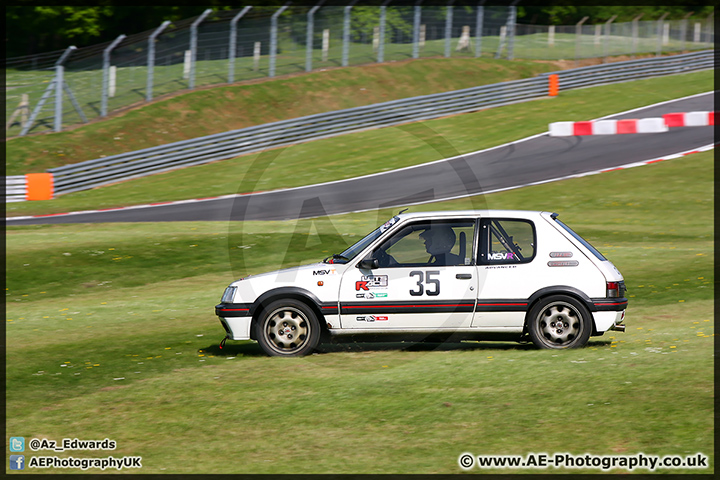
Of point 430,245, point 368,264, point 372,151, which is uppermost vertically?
point 372,151

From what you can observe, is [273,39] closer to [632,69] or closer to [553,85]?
[553,85]

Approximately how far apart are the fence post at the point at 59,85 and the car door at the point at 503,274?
24019mm

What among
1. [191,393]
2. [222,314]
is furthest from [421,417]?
[222,314]

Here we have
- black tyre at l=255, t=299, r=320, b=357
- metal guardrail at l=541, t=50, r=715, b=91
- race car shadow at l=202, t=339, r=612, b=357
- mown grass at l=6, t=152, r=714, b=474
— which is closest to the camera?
mown grass at l=6, t=152, r=714, b=474

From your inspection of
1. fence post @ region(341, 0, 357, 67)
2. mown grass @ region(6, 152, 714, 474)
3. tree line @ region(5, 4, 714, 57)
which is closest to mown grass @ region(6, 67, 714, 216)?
fence post @ region(341, 0, 357, 67)

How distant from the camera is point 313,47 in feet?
114

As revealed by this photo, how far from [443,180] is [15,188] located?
1346cm

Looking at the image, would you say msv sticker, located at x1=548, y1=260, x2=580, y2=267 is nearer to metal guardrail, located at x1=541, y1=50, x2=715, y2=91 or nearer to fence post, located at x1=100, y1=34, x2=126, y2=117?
fence post, located at x1=100, y1=34, x2=126, y2=117

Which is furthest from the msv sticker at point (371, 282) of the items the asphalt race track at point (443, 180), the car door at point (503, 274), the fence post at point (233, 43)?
the fence post at point (233, 43)

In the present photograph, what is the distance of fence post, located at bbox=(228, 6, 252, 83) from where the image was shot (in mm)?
31169

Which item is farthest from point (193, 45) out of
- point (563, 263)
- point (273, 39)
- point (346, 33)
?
point (563, 263)

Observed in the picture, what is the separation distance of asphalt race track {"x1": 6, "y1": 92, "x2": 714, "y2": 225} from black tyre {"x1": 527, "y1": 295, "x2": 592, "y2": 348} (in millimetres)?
12635

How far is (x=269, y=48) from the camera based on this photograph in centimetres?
3347

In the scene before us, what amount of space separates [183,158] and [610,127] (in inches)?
611
